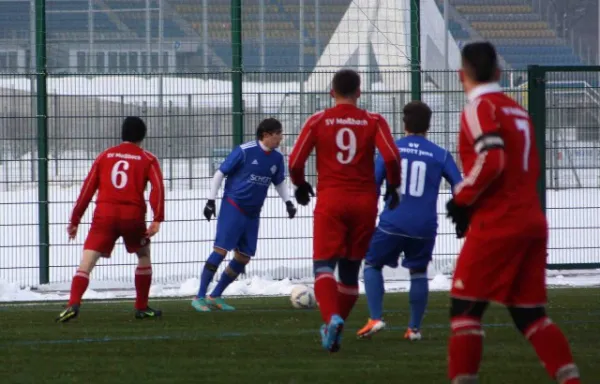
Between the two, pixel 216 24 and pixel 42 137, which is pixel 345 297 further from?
pixel 216 24

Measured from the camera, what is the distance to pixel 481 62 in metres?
5.82

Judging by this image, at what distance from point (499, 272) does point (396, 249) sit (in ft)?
10.6

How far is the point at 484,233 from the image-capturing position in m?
5.69

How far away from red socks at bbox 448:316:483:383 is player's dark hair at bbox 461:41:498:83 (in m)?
1.16

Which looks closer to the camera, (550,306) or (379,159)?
(379,159)

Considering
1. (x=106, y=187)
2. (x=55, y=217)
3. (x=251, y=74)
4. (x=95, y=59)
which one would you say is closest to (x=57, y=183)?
(x=55, y=217)

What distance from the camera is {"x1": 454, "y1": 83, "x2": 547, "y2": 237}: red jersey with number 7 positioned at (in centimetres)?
562

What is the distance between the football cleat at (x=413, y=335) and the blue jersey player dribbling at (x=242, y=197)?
2.87m

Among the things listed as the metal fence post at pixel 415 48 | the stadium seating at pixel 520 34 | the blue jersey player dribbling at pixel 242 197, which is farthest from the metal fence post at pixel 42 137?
the stadium seating at pixel 520 34

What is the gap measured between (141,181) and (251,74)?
3.97 metres

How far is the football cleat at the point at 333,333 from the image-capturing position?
776cm

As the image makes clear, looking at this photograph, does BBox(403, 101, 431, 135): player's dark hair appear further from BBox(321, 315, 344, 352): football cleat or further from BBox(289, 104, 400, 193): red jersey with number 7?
BBox(321, 315, 344, 352): football cleat

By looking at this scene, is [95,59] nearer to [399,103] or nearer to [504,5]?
[399,103]

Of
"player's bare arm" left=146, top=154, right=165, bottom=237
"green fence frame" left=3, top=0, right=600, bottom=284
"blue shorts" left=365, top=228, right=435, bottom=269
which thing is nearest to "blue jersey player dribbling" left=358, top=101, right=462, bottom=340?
"blue shorts" left=365, top=228, right=435, bottom=269
